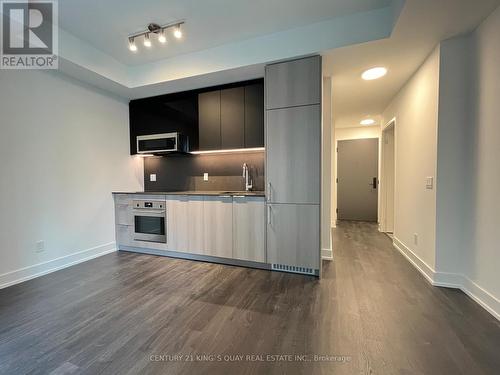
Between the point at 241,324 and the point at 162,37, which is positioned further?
the point at 162,37

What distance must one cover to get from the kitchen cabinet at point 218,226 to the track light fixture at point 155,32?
194cm

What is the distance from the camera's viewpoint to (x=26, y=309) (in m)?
1.99

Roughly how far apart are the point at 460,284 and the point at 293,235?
1696mm

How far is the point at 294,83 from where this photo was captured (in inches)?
103

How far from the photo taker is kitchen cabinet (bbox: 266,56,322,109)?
2537 millimetres

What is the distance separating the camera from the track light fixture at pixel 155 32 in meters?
2.45

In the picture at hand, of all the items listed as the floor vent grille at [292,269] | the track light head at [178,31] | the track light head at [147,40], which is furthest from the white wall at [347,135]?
the track light head at [147,40]

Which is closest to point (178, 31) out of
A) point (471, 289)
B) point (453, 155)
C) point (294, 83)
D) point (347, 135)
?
point (294, 83)

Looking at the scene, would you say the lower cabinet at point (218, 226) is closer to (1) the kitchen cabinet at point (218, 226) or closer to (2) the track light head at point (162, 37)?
(1) the kitchen cabinet at point (218, 226)

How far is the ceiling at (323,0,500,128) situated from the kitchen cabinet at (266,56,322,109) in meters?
0.23

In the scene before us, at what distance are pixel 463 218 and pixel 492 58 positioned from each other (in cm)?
144

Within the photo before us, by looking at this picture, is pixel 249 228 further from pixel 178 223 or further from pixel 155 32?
pixel 155 32

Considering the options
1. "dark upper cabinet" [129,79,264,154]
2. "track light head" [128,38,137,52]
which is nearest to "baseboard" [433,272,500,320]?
"dark upper cabinet" [129,79,264,154]

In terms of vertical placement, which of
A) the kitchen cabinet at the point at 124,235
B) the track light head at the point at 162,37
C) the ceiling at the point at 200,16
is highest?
the ceiling at the point at 200,16
